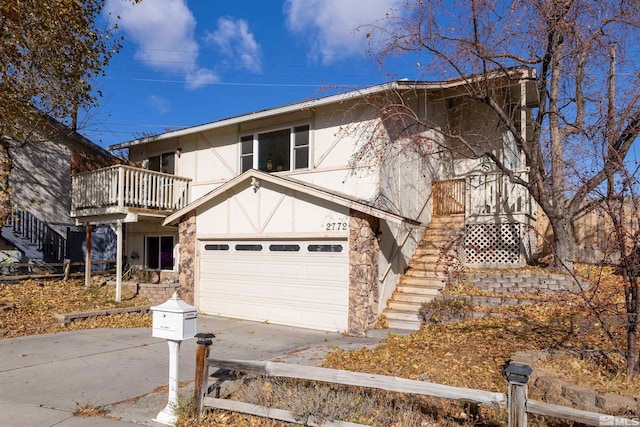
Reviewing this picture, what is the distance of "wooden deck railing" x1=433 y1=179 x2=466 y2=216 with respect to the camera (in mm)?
13820

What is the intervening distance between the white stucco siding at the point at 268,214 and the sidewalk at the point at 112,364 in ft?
8.16

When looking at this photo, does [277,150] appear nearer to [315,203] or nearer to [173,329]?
[315,203]

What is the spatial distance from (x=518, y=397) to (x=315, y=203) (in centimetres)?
784

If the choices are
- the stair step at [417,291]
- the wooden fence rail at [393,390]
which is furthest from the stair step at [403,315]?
the wooden fence rail at [393,390]

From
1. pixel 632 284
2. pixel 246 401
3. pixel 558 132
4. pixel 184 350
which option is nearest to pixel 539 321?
pixel 632 284

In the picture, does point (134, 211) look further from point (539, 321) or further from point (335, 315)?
point (539, 321)

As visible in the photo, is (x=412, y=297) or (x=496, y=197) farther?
(x=496, y=197)

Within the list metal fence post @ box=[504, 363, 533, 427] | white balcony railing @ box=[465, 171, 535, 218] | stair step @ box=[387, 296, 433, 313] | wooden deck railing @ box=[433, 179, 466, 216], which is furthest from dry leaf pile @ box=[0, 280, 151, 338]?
metal fence post @ box=[504, 363, 533, 427]

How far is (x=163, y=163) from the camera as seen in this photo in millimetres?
16266

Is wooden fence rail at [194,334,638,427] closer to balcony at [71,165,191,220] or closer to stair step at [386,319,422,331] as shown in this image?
stair step at [386,319,422,331]

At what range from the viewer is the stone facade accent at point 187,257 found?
1341 cm

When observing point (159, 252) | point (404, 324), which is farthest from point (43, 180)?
point (404, 324)

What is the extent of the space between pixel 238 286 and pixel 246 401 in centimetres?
758

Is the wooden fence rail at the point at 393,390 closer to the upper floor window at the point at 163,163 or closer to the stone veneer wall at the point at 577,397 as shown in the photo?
the stone veneer wall at the point at 577,397
